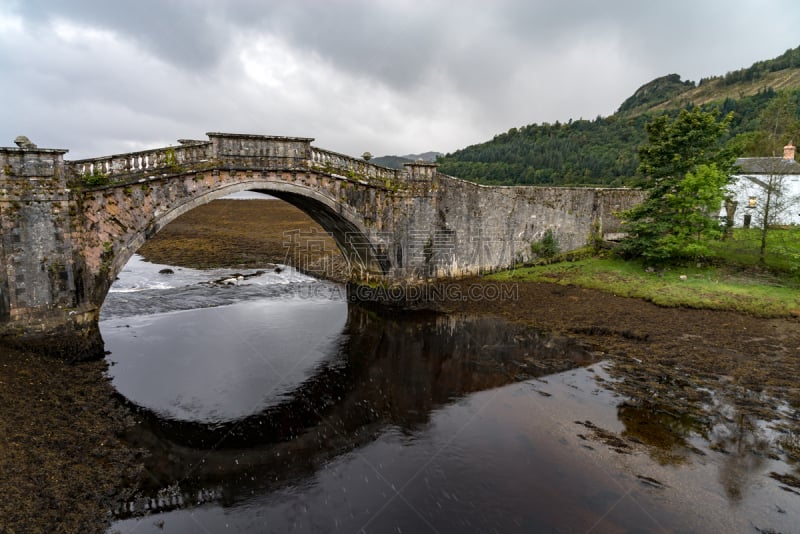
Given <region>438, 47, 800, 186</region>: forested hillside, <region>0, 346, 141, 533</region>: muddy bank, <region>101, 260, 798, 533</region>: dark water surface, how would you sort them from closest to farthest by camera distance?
1. <region>0, 346, 141, 533</region>: muddy bank
2. <region>101, 260, 798, 533</region>: dark water surface
3. <region>438, 47, 800, 186</region>: forested hillside

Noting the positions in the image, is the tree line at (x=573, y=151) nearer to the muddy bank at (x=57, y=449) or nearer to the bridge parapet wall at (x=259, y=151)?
the bridge parapet wall at (x=259, y=151)

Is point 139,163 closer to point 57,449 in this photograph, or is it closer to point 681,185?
point 57,449

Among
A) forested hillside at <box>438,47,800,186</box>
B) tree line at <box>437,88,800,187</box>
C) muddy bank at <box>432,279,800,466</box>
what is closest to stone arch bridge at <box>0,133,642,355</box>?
muddy bank at <box>432,279,800,466</box>

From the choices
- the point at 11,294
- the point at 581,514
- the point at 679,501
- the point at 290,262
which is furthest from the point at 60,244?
the point at 290,262

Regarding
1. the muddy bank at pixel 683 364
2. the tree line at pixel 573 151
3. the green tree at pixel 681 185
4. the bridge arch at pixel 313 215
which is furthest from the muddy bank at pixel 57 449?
the tree line at pixel 573 151

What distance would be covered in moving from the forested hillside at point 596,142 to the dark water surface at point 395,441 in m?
19.2

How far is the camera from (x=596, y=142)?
326 feet

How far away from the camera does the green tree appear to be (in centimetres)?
2392

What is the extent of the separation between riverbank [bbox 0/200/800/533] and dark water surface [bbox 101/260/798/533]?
1.94ft

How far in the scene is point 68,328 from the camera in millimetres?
14711

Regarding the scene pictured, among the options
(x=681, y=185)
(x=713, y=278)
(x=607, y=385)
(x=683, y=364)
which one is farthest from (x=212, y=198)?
(x=713, y=278)

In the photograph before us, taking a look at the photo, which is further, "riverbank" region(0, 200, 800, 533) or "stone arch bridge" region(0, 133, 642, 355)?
"stone arch bridge" region(0, 133, 642, 355)

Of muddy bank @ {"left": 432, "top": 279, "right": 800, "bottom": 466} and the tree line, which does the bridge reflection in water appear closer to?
muddy bank @ {"left": 432, "top": 279, "right": 800, "bottom": 466}

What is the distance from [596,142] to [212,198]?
99.8 metres
